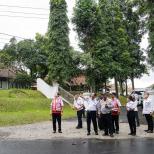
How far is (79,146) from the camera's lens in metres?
15.6

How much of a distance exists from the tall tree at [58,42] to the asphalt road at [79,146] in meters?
32.4

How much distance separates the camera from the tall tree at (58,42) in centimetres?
4972

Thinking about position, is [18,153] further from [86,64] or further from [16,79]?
[16,79]

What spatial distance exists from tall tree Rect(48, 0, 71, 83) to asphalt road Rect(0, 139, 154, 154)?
32.4m

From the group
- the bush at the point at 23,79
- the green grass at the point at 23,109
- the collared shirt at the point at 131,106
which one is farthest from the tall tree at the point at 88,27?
the collared shirt at the point at 131,106

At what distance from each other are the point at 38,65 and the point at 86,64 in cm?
1400

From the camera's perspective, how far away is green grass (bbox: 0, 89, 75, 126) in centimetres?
2852

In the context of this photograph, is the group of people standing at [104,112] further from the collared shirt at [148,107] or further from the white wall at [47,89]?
the white wall at [47,89]

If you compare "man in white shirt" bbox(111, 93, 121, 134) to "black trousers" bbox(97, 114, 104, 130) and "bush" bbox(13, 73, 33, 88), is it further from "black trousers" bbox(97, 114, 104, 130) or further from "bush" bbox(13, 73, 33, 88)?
"bush" bbox(13, 73, 33, 88)

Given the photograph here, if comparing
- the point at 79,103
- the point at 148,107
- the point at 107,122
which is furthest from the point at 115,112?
the point at 79,103

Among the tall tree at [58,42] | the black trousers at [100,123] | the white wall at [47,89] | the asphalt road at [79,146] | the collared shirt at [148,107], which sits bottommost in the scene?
the asphalt road at [79,146]

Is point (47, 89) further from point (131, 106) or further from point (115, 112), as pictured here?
point (131, 106)

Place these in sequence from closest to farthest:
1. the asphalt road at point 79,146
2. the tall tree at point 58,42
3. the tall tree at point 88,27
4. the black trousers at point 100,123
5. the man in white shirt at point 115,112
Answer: the asphalt road at point 79,146 < the man in white shirt at point 115,112 < the black trousers at point 100,123 < the tall tree at point 58,42 < the tall tree at point 88,27

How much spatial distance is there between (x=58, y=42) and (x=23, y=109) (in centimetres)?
1431
